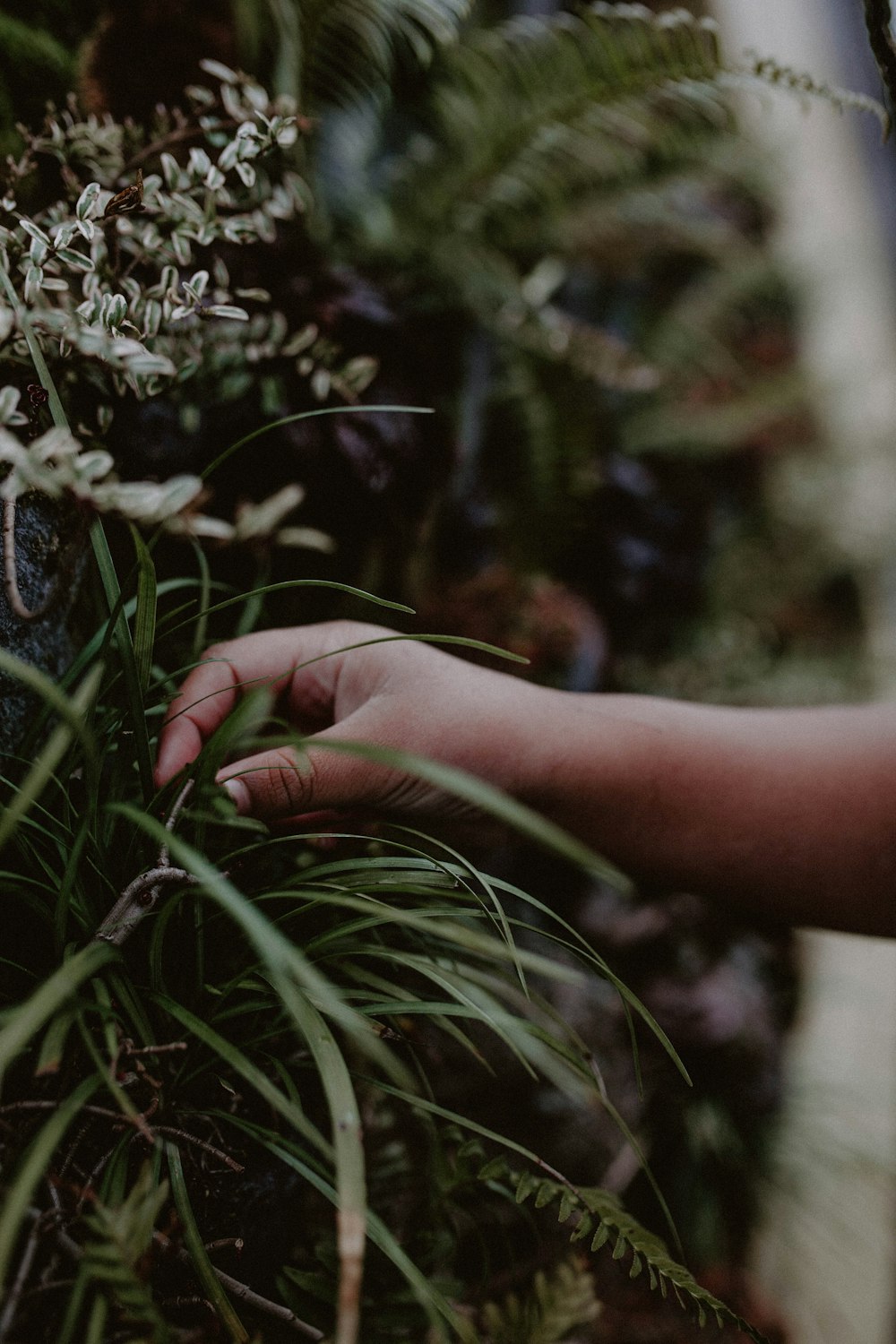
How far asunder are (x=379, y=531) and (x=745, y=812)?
617 millimetres

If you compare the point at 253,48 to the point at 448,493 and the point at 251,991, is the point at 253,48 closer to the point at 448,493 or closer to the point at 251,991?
the point at 448,493

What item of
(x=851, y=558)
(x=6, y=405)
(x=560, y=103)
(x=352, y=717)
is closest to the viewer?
(x=6, y=405)

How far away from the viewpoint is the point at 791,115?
2.52 meters

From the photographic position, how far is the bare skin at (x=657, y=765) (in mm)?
735

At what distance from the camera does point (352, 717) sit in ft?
2.22

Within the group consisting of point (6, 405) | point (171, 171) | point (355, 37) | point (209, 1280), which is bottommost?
point (209, 1280)

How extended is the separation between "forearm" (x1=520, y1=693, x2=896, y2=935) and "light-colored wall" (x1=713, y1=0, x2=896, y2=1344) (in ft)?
0.24

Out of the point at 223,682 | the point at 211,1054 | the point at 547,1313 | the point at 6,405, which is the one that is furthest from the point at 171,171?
the point at 547,1313

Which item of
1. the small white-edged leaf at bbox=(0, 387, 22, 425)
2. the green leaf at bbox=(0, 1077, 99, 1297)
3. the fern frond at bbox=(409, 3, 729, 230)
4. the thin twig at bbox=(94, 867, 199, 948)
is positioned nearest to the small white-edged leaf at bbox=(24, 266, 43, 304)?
the small white-edged leaf at bbox=(0, 387, 22, 425)

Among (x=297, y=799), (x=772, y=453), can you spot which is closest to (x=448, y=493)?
(x=297, y=799)

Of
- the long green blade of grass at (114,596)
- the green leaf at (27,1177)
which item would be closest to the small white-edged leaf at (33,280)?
the long green blade of grass at (114,596)

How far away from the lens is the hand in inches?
24.5

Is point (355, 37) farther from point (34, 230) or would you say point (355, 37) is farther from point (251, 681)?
point (251, 681)

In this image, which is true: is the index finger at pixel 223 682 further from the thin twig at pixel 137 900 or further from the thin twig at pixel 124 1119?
the thin twig at pixel 124 1119
